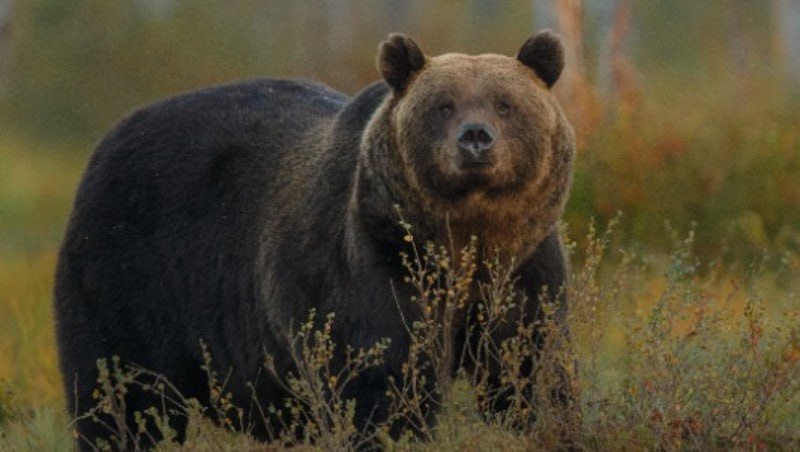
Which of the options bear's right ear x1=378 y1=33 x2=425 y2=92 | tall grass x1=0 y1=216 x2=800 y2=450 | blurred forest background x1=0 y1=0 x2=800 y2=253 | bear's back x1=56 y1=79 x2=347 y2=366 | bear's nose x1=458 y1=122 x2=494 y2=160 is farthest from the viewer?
blurred forest background x1=0 y1=0 x2=800 y2=253

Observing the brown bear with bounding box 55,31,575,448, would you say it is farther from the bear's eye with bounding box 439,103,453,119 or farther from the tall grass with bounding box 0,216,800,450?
the tall grass with bounding box 0,216,800,450

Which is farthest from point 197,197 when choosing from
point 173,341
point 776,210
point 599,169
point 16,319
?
point 776,210

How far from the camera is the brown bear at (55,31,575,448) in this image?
610cm

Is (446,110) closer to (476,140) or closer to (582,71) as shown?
(476,140)

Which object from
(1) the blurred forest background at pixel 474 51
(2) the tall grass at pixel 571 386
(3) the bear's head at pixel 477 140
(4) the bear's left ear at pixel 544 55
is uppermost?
(4) the bear's left ear at pixel 544 55

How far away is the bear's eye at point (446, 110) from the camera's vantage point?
6.12 metres

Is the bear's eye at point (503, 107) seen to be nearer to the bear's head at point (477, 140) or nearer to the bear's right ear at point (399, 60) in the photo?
the bear's head at point (477, 140)

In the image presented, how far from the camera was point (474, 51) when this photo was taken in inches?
827

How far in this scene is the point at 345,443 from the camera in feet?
19.7

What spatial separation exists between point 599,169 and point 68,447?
14.9 feet

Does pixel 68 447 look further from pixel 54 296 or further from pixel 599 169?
pixel 599 169

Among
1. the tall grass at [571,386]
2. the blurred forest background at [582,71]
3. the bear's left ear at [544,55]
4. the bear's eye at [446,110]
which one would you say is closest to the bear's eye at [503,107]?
the bear's eye at [446,110]

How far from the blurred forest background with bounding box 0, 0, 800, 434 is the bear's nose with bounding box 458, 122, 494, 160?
3.61 ft

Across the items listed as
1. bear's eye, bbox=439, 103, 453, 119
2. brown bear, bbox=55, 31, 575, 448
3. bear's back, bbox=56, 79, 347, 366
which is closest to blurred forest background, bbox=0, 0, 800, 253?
bear's back, bbox=56, 79, 347, 366
